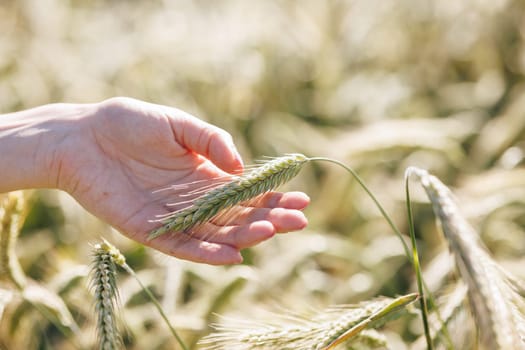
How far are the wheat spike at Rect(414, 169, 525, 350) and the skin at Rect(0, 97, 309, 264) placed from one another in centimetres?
37

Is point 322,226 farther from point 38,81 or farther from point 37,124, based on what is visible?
point 38,81

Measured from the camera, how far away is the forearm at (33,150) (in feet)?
5.88

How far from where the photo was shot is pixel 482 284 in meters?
1.08

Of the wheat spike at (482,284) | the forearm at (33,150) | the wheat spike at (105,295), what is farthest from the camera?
the forearm at (33,150)

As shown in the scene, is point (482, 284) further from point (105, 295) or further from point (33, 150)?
point (33, 150)

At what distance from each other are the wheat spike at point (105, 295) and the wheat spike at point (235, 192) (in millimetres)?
151

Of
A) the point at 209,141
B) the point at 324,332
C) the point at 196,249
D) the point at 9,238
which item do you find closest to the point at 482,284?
the point at 324,332

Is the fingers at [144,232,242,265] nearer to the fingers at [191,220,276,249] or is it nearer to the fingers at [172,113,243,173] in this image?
the fingers at [191,220,276,249]

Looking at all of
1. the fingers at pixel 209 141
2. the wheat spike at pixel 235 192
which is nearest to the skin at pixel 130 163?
the fingers at pixel 209 141

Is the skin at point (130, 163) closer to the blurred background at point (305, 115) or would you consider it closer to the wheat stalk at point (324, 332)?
the wheat stalk at point (324, 332)

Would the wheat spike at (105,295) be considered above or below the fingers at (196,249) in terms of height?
below

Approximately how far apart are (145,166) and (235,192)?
0.49 meters

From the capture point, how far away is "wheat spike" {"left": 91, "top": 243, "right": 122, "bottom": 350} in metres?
1.13

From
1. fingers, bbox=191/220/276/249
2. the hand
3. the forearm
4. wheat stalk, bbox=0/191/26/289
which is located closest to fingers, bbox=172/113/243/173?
the hand
